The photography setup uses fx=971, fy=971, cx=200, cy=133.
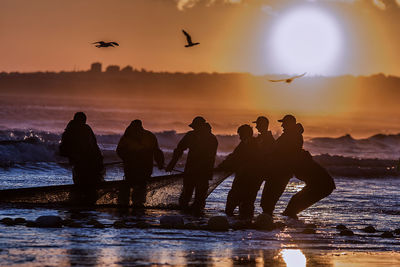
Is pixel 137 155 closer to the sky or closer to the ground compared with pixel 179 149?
closer to the ground

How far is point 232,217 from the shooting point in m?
16.0

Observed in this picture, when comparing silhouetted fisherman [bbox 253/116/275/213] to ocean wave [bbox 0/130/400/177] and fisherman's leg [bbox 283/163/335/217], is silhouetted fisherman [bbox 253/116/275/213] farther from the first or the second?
ocean wave [bbox 0/130/400/177]

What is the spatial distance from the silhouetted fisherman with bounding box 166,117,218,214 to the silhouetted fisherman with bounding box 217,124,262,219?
37cm

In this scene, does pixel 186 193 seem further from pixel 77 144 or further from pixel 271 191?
pixel 77 144

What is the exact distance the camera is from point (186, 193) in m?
16.6

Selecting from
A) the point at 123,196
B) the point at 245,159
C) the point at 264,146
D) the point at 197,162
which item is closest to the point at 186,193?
the point at 197,162

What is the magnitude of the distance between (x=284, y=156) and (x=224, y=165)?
3.30 ft

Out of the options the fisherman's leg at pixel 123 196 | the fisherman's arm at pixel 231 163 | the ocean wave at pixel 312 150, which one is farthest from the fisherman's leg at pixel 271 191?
the ocean wave at pixel 312 150

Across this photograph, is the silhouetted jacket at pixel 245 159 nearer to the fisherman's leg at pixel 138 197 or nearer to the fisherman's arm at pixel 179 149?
the fisherman's arm at pixel 179 149

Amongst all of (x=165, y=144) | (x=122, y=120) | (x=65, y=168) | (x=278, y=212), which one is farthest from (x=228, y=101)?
(x=278, y=212)

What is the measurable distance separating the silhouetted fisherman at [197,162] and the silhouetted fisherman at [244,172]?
37 centimetres

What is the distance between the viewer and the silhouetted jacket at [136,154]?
1675 cm

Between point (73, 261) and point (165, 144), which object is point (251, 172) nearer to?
point (73, 261)

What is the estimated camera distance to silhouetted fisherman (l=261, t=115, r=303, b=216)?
16094 millimetres
